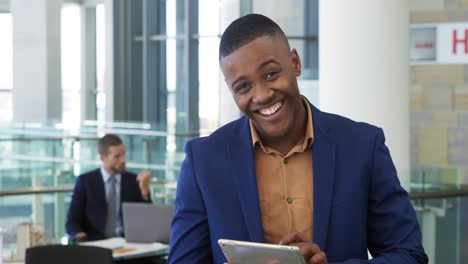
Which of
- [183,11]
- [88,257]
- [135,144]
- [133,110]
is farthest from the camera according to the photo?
[133,110]

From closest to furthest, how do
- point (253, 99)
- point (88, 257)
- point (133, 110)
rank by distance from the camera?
point (253, 99) → point (88, 257) → point (133, 110)

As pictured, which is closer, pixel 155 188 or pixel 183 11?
pixel 155 188

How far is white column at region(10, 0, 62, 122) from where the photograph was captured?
62.3 feet

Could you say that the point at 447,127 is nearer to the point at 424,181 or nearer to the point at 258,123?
the point at 424,181

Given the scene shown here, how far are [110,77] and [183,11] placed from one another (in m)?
2.60

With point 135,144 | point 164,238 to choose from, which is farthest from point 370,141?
point 135,144

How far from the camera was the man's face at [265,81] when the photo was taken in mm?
2031

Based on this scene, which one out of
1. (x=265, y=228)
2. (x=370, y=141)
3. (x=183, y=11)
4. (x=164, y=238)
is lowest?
(x=164, y=238)

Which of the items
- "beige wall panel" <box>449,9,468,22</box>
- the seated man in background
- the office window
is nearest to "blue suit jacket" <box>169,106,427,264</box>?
the seated man in background

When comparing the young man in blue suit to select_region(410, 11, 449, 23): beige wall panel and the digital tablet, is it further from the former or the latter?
select_region(410, 11, 449, 23): beige wall panel

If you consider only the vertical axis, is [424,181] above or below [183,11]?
below

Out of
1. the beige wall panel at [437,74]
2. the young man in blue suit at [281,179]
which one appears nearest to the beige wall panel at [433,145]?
the beige wall panel at [437,74]

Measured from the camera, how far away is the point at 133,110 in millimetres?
20219

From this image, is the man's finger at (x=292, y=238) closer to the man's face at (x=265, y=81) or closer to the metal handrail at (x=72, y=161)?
the man's face at (x=265, y=81)
